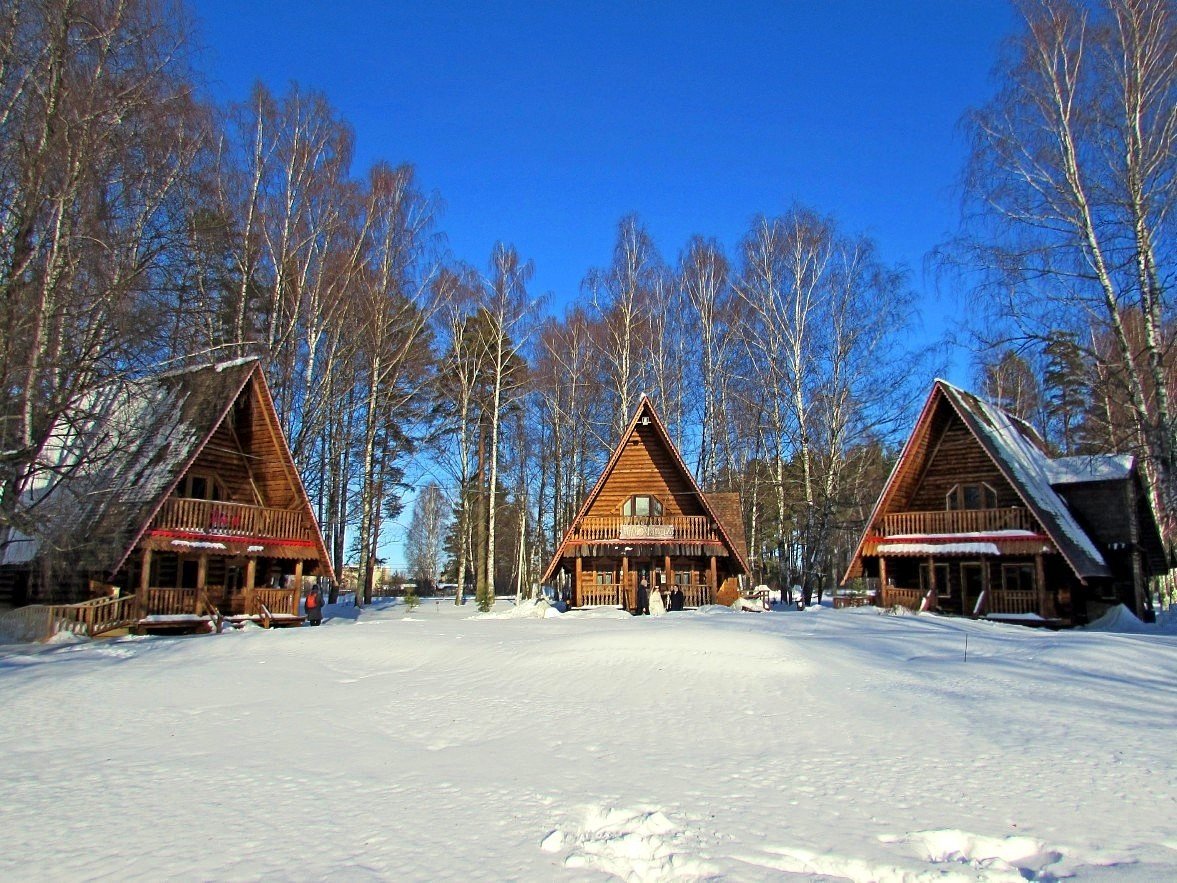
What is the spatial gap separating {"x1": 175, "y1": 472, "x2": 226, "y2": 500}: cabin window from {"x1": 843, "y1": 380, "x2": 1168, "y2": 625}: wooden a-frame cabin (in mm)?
19483

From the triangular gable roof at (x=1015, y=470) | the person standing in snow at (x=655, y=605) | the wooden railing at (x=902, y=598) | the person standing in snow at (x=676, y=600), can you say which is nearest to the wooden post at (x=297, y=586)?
the person standing in snow at (x=655, y=605)

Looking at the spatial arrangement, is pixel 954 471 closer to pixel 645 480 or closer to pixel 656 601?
pixel 645 480

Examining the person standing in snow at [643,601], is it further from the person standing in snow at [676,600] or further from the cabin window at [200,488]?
the cabin window at [200,488]

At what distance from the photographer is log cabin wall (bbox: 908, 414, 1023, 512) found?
2675 cm

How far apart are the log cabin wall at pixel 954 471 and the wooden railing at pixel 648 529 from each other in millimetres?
6365

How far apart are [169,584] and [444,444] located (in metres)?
17.8

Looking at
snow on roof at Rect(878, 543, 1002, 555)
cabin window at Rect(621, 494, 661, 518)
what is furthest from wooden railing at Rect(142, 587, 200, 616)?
snow on roof at Rect(878, 543, 1002, 555)

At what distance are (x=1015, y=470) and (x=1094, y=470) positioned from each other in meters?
4.11

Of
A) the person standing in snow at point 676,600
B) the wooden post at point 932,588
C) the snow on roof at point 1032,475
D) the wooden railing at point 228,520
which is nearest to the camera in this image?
the wooden railing at point 228,520

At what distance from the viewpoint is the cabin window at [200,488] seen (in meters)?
24.0

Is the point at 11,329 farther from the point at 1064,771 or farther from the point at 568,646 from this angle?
the point at 1064,771

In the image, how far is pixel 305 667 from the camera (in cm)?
1350

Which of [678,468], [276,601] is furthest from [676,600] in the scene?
[276,601]

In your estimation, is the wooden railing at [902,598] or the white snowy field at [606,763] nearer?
the white snowy field at [606,763]
